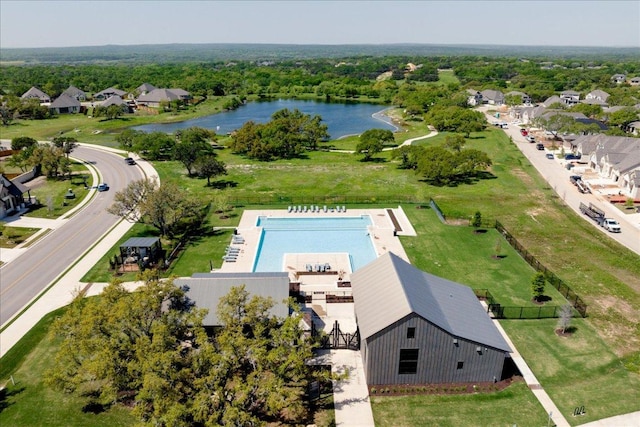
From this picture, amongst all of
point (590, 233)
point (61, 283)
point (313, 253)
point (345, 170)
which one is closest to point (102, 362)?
point (61, 283)

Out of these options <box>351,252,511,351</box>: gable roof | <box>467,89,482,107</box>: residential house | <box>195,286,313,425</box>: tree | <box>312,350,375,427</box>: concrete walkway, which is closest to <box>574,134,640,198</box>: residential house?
<box>351,252,511,351</box>: gable roof

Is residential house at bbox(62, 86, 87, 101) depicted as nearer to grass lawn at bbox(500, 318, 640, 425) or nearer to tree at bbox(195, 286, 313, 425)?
tree at bbox(195, 286, 313, 425)

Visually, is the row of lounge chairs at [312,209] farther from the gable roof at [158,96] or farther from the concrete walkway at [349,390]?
the gable roof at [158,96]

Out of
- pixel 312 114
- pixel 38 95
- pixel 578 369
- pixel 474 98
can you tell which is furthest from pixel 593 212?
pixel 38 95

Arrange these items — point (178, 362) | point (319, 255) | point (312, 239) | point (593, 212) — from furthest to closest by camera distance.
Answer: point (593, 212)
point (312, 239)
point (319, 255)
point (178, 362)

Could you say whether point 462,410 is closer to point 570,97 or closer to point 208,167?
point 208,167

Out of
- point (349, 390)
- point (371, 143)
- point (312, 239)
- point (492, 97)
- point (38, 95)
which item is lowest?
point (312, 239)
